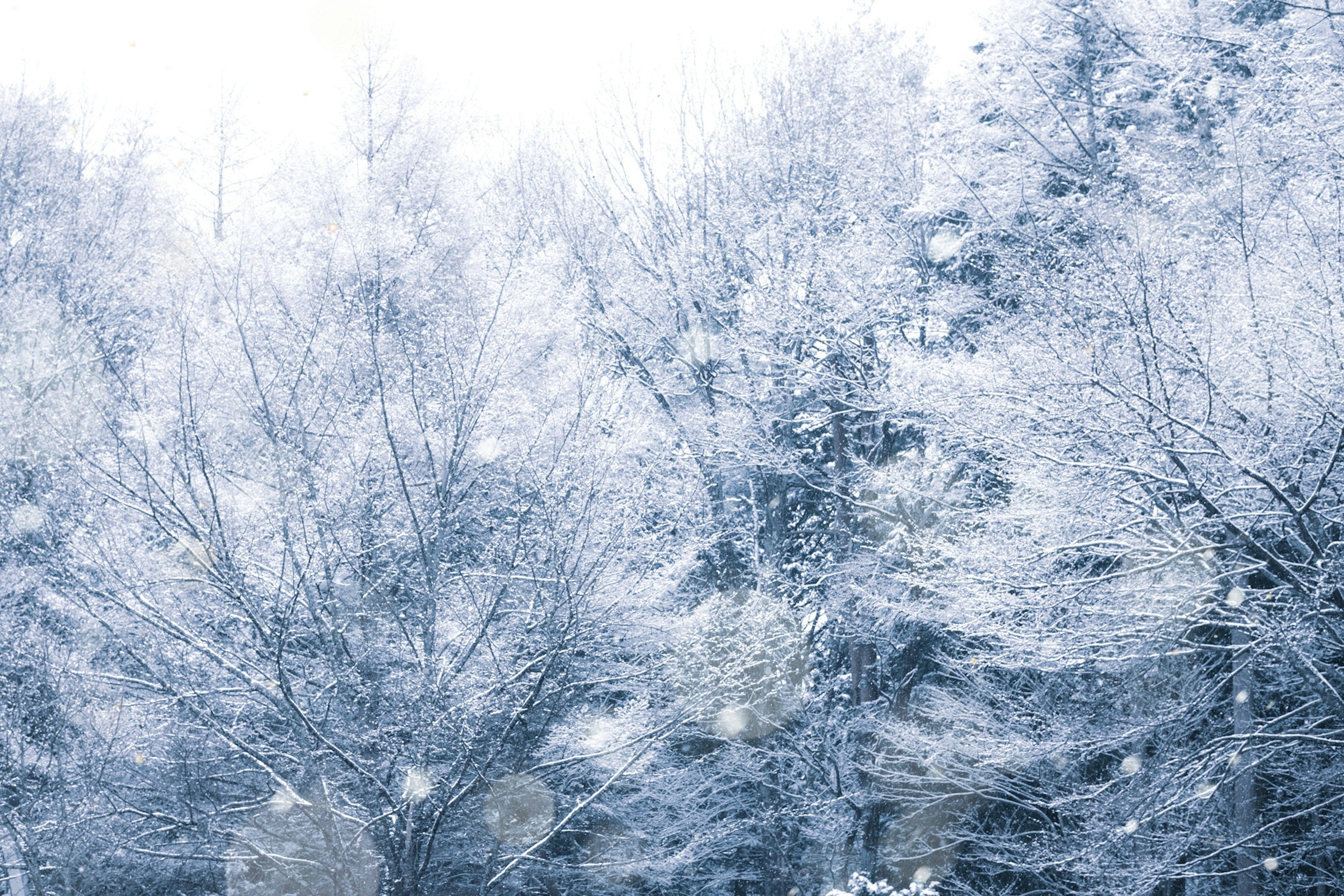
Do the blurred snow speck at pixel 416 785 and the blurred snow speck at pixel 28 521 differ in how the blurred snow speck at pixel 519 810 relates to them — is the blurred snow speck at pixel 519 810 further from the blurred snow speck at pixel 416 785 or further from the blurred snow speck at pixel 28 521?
the blurred snow speck at pixel 28 521

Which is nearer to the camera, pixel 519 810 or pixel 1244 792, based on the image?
pixel 1244 792

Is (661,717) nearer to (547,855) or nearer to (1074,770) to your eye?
(547,855)

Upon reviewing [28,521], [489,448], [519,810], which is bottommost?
[519,810]

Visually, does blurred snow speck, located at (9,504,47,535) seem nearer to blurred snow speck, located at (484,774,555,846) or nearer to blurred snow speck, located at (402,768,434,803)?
blurred snow speck, located at (402,768,434,803)

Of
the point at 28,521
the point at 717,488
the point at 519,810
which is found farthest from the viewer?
the point at 717,488

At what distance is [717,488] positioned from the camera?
1077 centimetres

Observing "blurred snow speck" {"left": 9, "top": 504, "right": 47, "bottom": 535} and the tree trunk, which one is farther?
the tree trunk

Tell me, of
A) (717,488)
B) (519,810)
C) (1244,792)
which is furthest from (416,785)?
(1244,792)

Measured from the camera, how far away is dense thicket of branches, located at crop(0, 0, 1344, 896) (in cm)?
607

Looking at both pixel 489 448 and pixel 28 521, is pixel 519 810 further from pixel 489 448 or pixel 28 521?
pixel 28 521

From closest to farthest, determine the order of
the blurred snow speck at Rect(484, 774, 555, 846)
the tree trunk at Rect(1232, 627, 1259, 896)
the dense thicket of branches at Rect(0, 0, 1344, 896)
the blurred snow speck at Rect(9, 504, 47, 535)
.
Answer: the dense thicket of branches at Rect(0, 0, 1344, 896) → the blurred snow speck at Rect(9, 504, 47, 535) → the tree trunk at Rect(1232, 627, 1259, 896) → the blurred snow speck at Rect(484, 774, 555, 846)

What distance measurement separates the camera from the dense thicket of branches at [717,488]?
6.07m

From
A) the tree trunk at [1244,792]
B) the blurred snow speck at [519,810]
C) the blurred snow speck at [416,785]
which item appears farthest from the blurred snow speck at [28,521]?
the tree trunk at [1244,792]

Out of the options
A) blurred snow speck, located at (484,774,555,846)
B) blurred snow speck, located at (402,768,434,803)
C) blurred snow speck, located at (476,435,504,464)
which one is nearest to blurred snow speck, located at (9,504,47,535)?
blurred snow speck, located at (476,435,504,464)
